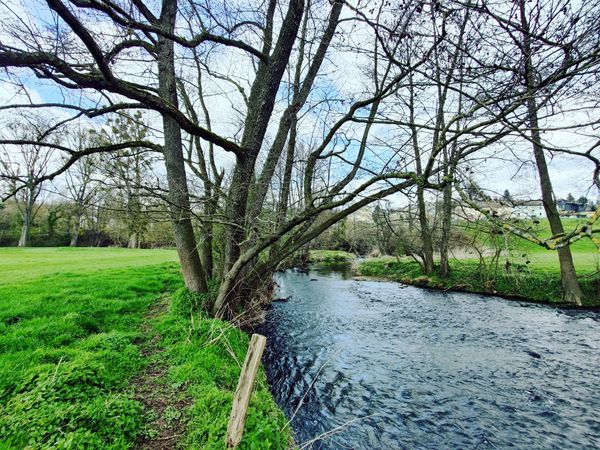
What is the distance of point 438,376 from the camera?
18.7ft

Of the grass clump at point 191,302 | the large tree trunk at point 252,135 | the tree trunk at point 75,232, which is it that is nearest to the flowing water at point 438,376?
the grass clump at point 191,302

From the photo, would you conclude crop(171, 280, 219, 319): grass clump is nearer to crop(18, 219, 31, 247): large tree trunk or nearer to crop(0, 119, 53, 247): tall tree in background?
crop(0, 119, 53, 247): tall tree in background

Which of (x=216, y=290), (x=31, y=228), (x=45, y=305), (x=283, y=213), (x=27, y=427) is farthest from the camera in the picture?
(x=31, y=228)

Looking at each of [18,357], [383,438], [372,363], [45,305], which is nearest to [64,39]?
[18,357]

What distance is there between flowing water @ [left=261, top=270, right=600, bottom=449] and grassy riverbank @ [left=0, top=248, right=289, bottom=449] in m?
1.27

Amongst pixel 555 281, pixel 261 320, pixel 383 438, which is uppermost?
pixel 555 281

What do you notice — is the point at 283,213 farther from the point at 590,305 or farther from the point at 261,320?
the point at 590,305

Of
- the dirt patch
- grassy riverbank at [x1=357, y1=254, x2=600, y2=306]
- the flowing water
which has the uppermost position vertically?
grassy riverbank at [x1=357, y1=254, x2=600, y2=306]

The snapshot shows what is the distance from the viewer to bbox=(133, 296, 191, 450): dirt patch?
9.66 feet

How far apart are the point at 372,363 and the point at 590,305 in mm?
9730

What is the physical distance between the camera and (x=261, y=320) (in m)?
8.26

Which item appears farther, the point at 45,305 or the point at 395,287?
the point at 395,287

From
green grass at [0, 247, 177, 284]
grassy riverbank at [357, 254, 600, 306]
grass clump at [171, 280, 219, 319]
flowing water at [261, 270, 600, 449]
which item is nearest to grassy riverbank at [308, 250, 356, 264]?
grassy riverbank at [357, 254, 600, 306]

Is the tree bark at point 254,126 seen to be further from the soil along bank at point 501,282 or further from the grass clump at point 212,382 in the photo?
the soil along bank at point 501,282
